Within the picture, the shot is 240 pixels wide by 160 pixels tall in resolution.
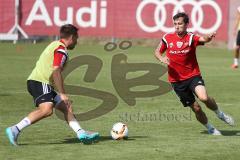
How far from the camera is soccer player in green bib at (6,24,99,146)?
1091cm

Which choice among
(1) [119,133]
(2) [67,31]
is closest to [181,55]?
(1) [119,133]

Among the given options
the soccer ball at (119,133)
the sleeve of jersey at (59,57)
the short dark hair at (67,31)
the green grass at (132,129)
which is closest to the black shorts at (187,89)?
the green grass at (132,129)

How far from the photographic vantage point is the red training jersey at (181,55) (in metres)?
12.7

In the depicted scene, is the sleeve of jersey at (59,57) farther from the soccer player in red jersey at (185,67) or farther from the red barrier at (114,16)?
the red barrier at (114,16)

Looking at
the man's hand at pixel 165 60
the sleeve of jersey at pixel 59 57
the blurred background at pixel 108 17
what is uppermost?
the sleeve of jersey at pixel 59 57

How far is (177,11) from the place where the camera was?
39500 millimetres

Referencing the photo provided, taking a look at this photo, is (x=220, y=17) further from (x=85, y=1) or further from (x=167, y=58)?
(x=167, y=58)

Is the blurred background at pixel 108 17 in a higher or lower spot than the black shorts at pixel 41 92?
lower

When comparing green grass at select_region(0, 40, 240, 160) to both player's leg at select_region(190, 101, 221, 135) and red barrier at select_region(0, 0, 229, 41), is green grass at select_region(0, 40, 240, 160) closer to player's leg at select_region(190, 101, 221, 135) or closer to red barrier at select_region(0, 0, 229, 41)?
player's leg at select_region(190, 101, 221, 135)

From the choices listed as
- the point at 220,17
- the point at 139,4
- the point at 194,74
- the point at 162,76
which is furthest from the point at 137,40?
the point at 194,74

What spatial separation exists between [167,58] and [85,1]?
2829 cm

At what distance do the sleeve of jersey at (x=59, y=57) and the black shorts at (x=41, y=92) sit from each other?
0.46 metres

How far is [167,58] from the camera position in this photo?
12.3 m

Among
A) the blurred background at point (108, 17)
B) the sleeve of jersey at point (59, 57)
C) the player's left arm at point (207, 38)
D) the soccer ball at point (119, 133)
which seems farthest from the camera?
the blurred background at point (108, 17)
